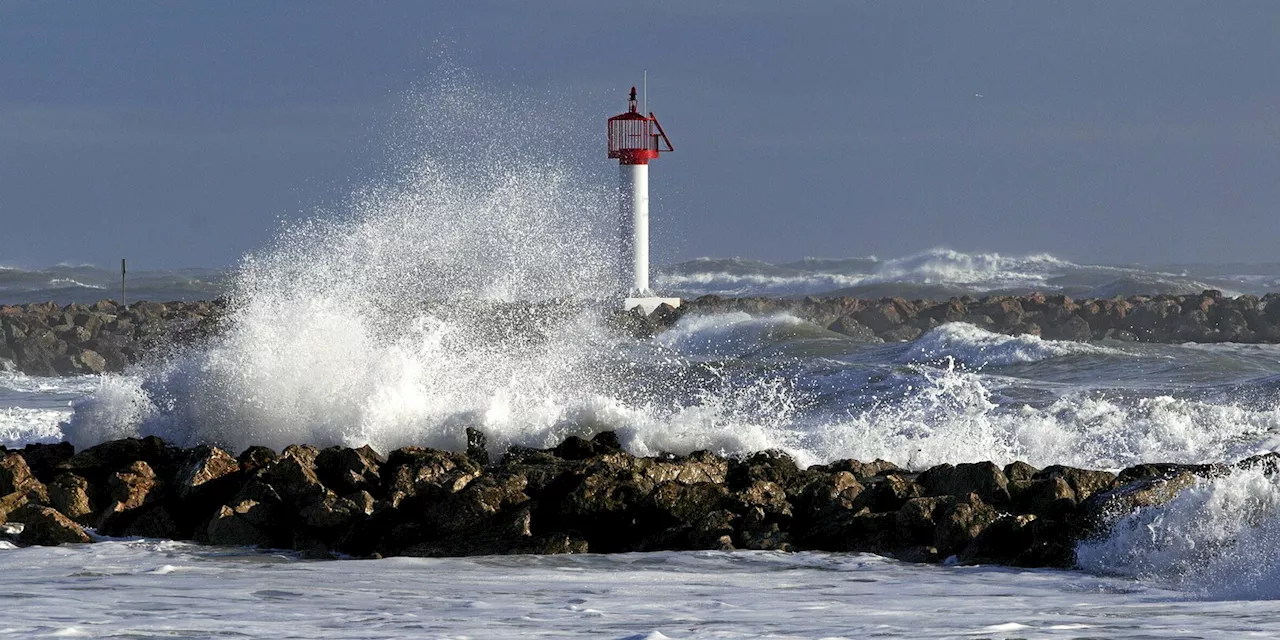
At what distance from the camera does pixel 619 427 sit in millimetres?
10391

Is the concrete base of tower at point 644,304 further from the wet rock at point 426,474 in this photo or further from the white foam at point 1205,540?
the white foam at point 1205,540

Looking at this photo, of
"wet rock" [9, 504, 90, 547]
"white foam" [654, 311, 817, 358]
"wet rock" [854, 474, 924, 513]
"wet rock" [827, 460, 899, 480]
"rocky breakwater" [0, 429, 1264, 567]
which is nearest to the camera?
"rocky breakwater" [0, 429, 1264, 567]

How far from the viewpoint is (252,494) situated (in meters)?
7.12

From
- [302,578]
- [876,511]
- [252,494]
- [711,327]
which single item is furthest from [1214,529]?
[711,327]

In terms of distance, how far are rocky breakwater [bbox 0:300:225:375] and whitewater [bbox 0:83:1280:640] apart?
2.99ft

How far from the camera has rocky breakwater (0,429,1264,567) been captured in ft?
21.4

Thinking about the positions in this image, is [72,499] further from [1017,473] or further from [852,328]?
[852,328]

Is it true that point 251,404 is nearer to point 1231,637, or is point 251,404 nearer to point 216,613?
point 216,613

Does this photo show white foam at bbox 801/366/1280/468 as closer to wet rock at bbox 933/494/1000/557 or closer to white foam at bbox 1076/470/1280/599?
wet rock at bbox 933/494/1000/557

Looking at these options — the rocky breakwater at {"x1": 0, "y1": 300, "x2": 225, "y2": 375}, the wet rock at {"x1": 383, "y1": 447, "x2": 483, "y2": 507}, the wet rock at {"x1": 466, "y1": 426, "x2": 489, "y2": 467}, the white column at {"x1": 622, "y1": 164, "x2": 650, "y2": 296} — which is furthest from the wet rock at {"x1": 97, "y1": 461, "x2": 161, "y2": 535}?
the white column at {"x1": 622, "y1": 164, "x2": 650, "y2": 296}

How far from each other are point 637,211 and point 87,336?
7.96m

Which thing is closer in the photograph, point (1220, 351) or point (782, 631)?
point (782, 631)

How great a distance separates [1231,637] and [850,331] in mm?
19795

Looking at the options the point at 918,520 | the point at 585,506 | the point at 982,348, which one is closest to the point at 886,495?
the point at 918,520
